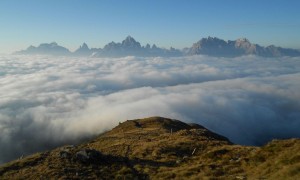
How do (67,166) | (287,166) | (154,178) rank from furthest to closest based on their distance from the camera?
(67,166) → (154,178) → (287,166)

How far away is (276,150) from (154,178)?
41.1 ft

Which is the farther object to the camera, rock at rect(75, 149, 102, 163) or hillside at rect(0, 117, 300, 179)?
rock at rect(75, 149, 102, 163)

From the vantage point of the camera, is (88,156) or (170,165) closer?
(88,156)

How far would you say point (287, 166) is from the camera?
2588cm

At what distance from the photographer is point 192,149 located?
46.3 meters

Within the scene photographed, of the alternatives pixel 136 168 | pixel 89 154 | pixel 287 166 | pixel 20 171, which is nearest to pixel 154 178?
pixel 136 168

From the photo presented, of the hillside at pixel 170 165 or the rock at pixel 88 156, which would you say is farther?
the rock at pixel 88 156

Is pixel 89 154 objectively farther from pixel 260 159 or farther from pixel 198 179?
pixel 260 159

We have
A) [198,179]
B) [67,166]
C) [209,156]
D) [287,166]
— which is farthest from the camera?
[209,156]

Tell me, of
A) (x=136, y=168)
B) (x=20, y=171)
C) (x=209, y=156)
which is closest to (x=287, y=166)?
(x=209, y=156)

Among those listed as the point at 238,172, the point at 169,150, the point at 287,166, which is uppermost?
the point at 287,166

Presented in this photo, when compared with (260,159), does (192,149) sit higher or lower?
lower

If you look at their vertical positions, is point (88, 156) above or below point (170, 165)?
above

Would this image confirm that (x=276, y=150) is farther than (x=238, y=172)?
Yes
